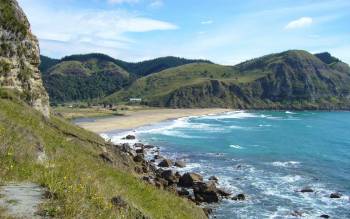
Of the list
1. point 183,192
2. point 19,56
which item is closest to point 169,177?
point 183,192

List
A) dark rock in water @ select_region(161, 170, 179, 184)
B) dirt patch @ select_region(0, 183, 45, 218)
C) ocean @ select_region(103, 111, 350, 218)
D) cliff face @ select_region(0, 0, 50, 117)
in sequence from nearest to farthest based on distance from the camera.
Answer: dirt patch @ select_region(0, 183, 45, 218) < cliff face @ select_region(0, 0, 50, 117) < ocean @ select_region(103, 111, 350, 218) < dark rock in water @ select_region(161, 170, 179, 184)

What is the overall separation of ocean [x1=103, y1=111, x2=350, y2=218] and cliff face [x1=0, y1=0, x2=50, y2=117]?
22.6m

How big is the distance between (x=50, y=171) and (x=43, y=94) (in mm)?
38716

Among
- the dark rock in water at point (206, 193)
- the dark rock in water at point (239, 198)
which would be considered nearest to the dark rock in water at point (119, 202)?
the dark rock in water at point (206, 193)

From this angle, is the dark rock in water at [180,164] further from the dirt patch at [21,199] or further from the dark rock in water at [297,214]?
the dirt patch at [21,199]

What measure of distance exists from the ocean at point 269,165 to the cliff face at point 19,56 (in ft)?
74.1

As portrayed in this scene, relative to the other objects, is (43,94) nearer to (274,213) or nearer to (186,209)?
(274,213)

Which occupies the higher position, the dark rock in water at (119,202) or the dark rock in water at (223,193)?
the dark rock in water at (119,202)

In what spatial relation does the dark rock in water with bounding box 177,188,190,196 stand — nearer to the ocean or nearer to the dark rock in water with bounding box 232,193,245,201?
the ocean

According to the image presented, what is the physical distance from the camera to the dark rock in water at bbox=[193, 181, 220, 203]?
46188mm

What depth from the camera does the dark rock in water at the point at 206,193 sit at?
4619 centimetres

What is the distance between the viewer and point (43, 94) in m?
49.7

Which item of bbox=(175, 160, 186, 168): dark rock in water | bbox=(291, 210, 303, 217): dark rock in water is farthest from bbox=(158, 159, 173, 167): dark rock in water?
bbox=(291, 210, 303, 217): dark rock in water

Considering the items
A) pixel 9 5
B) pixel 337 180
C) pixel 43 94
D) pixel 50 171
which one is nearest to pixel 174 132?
pixel 337 180
